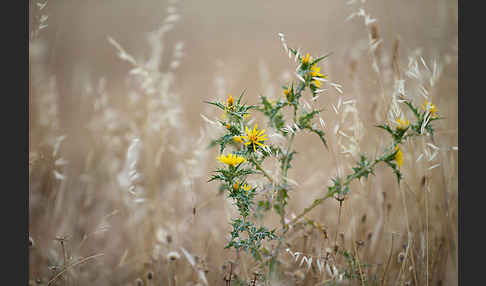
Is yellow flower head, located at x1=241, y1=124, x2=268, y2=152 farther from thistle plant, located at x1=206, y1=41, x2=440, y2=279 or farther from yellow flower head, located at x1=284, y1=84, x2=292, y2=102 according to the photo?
yellow flower head, located at x1=284, y1=84, x2=292, y2=102

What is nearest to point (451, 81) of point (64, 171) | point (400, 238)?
point (400, 238)

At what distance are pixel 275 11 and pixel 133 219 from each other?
2661 mm

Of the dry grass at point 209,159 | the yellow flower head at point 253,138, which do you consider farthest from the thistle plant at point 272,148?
the dry grass at point 209,159

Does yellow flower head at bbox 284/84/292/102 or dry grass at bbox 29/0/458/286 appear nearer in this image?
yellow flower head at bbox 284/84/292/102

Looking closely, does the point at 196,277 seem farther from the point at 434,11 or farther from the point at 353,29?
the point at 434,11

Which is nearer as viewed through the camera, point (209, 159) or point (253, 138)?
point (253, 138)

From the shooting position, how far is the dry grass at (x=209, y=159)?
142cm

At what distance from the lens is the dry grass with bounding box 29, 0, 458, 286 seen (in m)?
1.42

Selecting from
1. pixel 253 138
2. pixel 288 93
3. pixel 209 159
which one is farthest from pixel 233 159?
pixel 209 159

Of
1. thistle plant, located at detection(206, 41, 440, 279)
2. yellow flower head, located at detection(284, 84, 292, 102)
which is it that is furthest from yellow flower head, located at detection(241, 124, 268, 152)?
yellow flower head, located at detection(284, 84, 292, 102)

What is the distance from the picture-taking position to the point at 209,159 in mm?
2631

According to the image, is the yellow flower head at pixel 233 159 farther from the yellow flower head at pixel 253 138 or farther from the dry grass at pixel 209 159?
the dry grass at pixel 209 159

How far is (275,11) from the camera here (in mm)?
3613

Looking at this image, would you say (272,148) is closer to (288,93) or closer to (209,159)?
(288,93)
